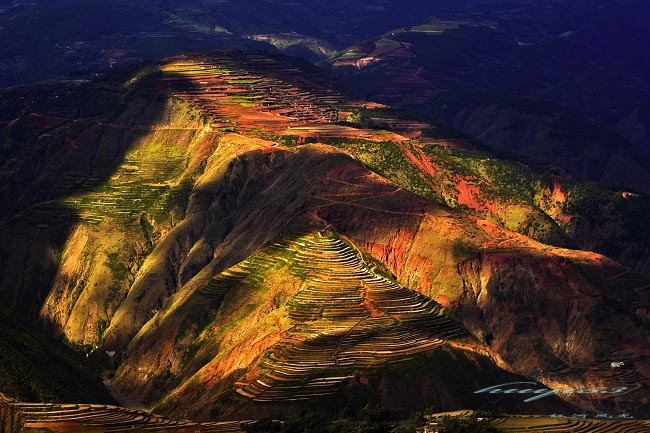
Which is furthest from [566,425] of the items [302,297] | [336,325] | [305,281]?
[305,281]

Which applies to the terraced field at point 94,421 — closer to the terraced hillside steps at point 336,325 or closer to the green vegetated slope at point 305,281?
the green vegetated slope at point 305,281

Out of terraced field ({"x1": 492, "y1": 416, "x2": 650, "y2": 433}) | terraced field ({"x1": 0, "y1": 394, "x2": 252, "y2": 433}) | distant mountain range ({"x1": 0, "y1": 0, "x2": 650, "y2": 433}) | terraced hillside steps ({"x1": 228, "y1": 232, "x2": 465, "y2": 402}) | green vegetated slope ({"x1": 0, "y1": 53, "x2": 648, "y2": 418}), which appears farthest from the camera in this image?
green vegetated slope ({"x1": 0, "y1": 53, "x2": 648, "y2": 418})

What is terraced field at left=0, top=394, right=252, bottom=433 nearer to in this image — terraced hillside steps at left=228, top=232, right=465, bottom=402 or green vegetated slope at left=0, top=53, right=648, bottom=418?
green vegetated slope at left=0, top=53, right=648, bottom=418

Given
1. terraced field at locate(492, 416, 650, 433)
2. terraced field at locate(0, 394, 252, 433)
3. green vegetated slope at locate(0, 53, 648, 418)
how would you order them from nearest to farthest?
terraced field at locate(0, 394, 252, 433) → terraced field at locate(492, 416, 650, 433) → green vegetated slope at locate(0, 53, 648, 418)

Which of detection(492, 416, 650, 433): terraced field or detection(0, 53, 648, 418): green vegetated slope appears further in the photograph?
detection(0, 53, 648, 418): green vegetated slope

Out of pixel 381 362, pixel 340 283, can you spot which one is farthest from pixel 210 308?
pixel 381 362

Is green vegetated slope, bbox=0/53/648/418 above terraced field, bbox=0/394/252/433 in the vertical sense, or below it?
below

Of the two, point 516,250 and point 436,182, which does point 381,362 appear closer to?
point 516,250

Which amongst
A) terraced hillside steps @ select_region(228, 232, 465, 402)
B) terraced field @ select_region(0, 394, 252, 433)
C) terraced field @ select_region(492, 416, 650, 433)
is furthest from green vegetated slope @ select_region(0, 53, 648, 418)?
terraced field @ select_region(0, 394, 252, 433)
